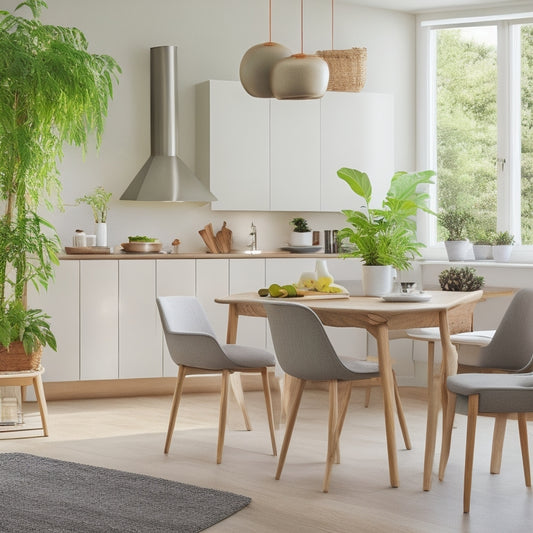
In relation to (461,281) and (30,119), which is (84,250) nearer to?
(30,119)

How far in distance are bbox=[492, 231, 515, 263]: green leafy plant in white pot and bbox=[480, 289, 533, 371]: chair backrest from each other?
224 centimetres

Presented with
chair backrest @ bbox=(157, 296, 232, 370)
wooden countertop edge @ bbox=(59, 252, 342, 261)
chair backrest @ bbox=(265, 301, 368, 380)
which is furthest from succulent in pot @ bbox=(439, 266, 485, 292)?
chair backrest @ bbox=(265, 301, 368, 380)

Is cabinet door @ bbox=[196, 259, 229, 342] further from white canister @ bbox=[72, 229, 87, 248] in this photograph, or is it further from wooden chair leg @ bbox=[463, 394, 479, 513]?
wooden chair leg @ bbox=[463, 394, 479, 513]

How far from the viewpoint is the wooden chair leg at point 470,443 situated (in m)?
3.69

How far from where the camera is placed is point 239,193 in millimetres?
6875

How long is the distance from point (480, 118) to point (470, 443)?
4098mm

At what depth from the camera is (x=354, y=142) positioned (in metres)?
7.16

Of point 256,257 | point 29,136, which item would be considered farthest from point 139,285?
point 29,136

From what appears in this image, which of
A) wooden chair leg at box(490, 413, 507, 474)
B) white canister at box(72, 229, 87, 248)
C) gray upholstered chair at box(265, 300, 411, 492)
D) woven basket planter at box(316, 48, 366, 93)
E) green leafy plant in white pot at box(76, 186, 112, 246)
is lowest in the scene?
wooden chair leg at box(490, 413, 507, 474)

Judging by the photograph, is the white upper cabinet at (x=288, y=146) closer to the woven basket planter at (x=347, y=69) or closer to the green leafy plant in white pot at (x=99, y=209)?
the woven basket planter at (x=347, y=69)

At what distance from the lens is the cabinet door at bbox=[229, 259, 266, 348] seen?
6676mm

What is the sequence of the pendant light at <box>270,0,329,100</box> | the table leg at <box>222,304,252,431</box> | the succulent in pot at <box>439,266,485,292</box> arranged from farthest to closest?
the succulent in pot at <box>439,266,485,292</box> < the table leg at <box>222,304,252,431</box> < the pendant light at <box>270,0,329,100</box>

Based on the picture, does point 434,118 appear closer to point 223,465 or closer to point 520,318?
point 520,318

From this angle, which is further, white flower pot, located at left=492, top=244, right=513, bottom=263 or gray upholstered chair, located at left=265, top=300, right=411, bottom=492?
white flower pot, located at left=492, top=244, right=513, bottom=263
